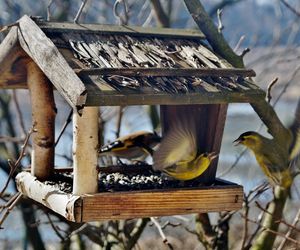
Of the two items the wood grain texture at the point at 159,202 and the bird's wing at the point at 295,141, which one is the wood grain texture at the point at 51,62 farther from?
the bird's wing at the point at 295,141

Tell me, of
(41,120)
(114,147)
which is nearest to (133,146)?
(114,147)

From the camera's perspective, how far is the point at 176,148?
10.0 ft

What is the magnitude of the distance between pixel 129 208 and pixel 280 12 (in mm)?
3558

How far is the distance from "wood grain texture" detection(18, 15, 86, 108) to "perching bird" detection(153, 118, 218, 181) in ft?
2.00

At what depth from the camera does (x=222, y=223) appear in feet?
13.7

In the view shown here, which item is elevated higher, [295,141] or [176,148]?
[295,141]

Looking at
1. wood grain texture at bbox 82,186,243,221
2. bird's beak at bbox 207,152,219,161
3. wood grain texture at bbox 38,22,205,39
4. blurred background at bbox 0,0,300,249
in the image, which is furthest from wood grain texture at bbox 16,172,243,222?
blurred background at bbox 0,0,300,249

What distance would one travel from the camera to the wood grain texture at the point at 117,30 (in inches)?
118

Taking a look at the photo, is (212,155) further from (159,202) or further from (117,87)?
(117,87)

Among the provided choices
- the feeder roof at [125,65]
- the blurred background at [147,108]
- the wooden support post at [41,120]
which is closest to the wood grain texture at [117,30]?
the feeder roof at [125,65]

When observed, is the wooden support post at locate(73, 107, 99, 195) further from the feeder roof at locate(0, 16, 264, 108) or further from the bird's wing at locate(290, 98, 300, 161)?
the bird's wing at locate(290, 98, 300, 161)

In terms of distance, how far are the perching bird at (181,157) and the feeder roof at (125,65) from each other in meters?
0.34

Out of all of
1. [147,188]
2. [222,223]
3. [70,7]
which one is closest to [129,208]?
[147,188]

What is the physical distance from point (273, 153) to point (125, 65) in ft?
3.23
